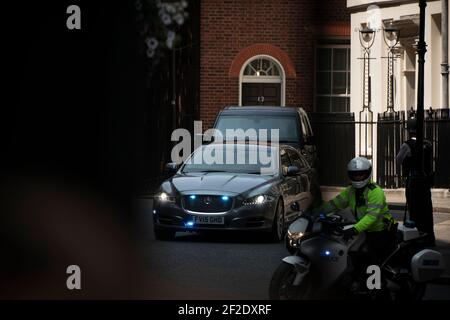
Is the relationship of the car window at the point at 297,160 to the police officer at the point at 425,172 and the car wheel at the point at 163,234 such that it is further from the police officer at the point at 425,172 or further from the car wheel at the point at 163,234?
the car wheel at the point at 163,234

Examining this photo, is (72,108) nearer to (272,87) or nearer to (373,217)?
(373,217)

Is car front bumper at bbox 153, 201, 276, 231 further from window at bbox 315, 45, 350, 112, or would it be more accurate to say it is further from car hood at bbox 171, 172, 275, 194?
window at bbox 315, 45, 350, 112

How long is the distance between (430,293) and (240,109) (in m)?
11.2

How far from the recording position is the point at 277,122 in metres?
19.9

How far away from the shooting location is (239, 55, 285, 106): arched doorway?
106 feet

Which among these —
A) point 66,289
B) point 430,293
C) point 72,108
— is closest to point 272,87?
point 430,293

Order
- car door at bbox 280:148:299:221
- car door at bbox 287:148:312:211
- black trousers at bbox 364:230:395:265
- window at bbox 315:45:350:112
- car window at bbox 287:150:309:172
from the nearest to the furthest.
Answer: black trousers at bbox 364:230:395:265 → car door at bbox 280:148:299:221 → car door at bbox 287:148:312:211 → car window at bbox 287:150:309:172 → window at bbox 315:45:350:112

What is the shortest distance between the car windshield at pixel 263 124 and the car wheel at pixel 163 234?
566 centimetres

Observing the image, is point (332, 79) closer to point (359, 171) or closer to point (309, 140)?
point (309, 140)

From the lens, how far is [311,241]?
25.2 ft

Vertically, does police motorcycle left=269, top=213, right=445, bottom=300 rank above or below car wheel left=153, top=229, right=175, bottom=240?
above

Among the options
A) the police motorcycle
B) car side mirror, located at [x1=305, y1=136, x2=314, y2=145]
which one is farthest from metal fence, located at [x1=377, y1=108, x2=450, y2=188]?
the police motorcycle

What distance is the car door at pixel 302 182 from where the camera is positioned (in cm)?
1544

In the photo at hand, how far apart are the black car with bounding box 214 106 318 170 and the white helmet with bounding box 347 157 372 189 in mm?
11346
